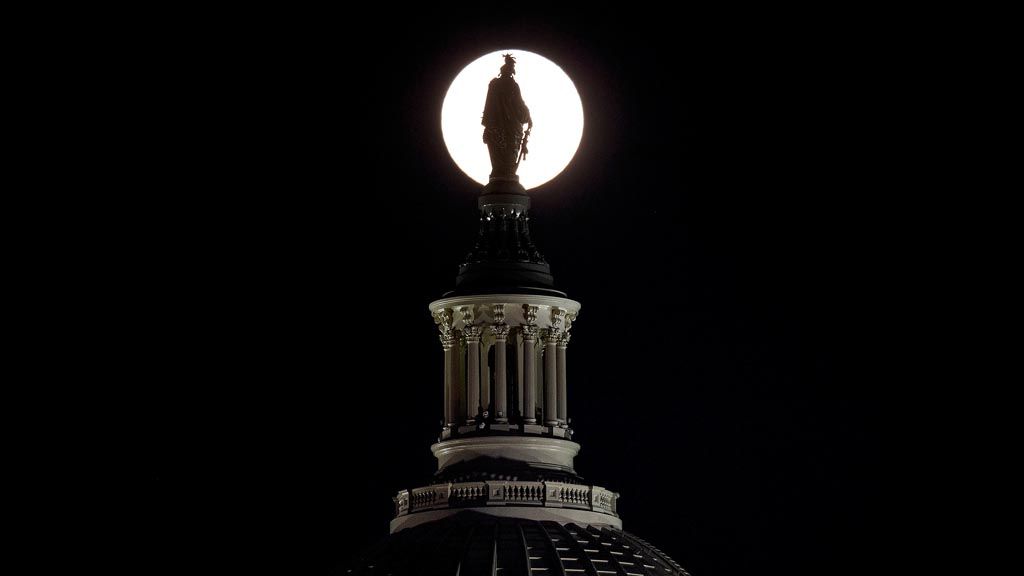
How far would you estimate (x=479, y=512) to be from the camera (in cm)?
5016

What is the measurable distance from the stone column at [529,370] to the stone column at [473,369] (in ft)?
3.32

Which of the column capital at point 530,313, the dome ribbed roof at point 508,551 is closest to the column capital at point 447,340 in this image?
the column capital at point 530,313

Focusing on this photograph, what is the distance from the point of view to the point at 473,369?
53406mm

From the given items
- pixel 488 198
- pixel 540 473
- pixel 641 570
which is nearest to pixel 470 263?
pixel 488 198

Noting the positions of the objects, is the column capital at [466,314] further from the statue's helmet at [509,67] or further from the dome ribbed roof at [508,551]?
the statue's helmet at [509,67]

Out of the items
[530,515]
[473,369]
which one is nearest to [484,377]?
[473,369]

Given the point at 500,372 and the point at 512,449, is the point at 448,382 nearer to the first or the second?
the point at 500,372

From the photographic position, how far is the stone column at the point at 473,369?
2096 inches

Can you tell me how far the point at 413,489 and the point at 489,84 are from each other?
9354 millimetres

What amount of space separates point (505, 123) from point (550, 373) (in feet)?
18.5

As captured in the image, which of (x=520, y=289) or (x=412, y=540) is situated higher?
(x=520, y=289)

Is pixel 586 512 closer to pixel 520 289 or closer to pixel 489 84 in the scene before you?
pixel 520 289

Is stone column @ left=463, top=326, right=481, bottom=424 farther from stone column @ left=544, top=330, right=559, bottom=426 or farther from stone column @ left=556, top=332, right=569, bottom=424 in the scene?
stone column @ left=556, top=332, right=569, bottom=424

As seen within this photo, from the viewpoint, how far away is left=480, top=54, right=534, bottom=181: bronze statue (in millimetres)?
53625
